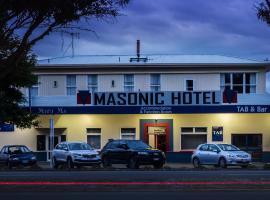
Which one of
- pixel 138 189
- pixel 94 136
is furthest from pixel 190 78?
pixel 138 189

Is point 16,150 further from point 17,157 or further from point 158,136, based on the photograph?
point 158,136

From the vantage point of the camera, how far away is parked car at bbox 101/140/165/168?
1348 inches

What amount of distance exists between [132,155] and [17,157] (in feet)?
31.9

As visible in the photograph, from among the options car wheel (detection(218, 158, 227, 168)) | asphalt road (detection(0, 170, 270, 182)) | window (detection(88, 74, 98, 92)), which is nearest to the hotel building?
window (detection(88, 74, 98, 92))

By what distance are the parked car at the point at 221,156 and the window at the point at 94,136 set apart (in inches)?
578

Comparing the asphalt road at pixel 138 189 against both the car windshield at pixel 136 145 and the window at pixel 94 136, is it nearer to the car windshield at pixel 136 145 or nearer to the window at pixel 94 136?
the car windshield at pixel 136 145

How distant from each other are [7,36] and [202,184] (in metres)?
7.38

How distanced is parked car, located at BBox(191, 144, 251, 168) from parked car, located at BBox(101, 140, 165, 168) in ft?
10.1

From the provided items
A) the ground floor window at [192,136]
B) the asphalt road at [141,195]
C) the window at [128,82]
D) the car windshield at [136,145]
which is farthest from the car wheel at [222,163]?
the window at [128,82]

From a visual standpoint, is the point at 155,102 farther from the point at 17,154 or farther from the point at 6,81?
the point at 6,81

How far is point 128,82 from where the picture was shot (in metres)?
52.5

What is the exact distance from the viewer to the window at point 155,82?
5215 cm

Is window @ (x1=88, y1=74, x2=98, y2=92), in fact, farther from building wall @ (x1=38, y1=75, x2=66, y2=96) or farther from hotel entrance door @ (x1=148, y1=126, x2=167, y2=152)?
hotel entrance door @ (x1=148, y1=126, x2=167, y2=152)

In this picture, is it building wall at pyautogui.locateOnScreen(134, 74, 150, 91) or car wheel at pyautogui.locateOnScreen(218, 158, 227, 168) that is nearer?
car wheel at pyautogui.locateOnScreen(218, 158, 227, 168)
